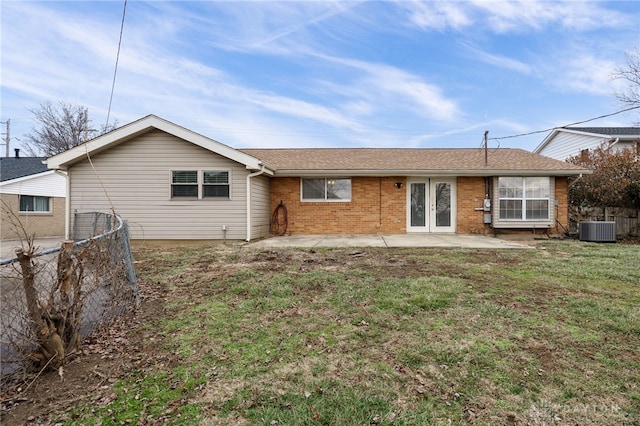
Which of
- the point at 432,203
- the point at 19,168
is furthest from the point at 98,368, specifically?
the point at 19,168

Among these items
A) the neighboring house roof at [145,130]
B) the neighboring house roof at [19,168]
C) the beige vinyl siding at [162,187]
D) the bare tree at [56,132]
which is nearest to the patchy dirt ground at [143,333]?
the beige vinyl siding at [162,187]

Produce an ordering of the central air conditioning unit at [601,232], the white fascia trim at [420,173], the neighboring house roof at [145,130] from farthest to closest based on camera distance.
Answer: the white fascia trim at [420,173] < the central air conditioning unit at [601,232] < the neighboring house roof at [145,130]

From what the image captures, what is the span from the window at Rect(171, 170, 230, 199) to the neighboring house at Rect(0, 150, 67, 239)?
851 cm

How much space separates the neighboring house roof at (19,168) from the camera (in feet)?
53.3

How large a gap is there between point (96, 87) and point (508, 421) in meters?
14.7

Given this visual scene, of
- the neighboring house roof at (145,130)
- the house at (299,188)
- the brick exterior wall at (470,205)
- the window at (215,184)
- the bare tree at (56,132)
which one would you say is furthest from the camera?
the bare tree at (56,132)

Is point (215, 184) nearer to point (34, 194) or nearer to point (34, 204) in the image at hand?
point (34, 194)

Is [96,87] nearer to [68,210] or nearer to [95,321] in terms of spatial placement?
[68,210]

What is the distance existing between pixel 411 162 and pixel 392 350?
11.0 metres

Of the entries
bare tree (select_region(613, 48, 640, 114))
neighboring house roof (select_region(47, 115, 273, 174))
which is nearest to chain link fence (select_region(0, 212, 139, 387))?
neighboring house roof (select_region(47, 115, 273, 174))

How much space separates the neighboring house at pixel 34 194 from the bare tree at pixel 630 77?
26997 millimetres

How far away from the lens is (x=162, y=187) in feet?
34.8

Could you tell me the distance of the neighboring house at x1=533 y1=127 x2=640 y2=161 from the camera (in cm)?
1790

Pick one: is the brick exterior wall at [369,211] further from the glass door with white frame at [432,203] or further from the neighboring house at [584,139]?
the neighboring house at [584,139]
